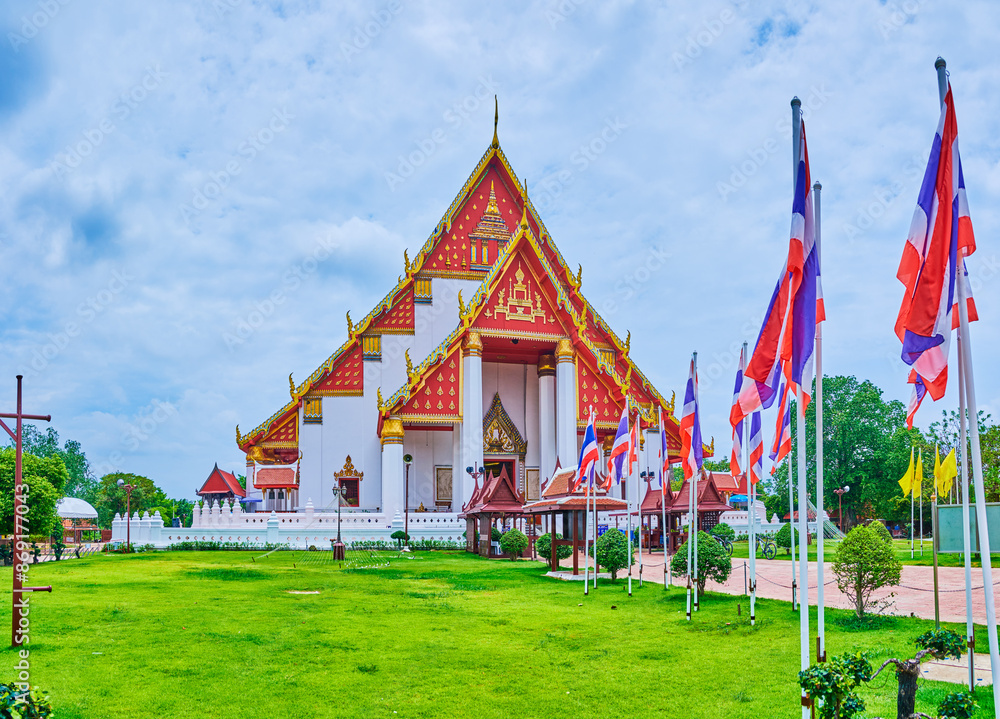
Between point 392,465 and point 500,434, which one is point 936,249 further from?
point 500,434

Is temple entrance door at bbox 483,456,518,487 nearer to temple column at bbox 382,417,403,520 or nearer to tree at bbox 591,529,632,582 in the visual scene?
temple column at bbox 382,417,403,520

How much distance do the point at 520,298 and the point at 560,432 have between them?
5.84 meters

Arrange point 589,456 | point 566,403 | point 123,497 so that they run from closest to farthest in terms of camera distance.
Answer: point 589,456 → point 566,403 → point 123,497

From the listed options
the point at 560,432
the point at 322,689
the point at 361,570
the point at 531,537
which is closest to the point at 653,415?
the point at 560,432

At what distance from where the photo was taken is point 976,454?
593cm

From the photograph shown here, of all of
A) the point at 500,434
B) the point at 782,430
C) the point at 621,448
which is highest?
the point at 500,434

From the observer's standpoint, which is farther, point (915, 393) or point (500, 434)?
point (500, 434)

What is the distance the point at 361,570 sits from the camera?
19734 millimetres

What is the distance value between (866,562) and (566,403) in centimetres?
2323

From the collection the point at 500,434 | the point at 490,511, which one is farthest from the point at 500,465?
the point at 490,511

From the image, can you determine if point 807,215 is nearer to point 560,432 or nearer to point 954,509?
point 954,509

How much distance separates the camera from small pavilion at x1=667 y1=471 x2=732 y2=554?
24.7 m

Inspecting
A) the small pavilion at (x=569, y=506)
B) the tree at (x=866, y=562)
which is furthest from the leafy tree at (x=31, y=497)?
the tree at (x=866, y=562)

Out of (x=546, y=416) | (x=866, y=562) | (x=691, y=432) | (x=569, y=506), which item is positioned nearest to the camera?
(x=866, y=562)
